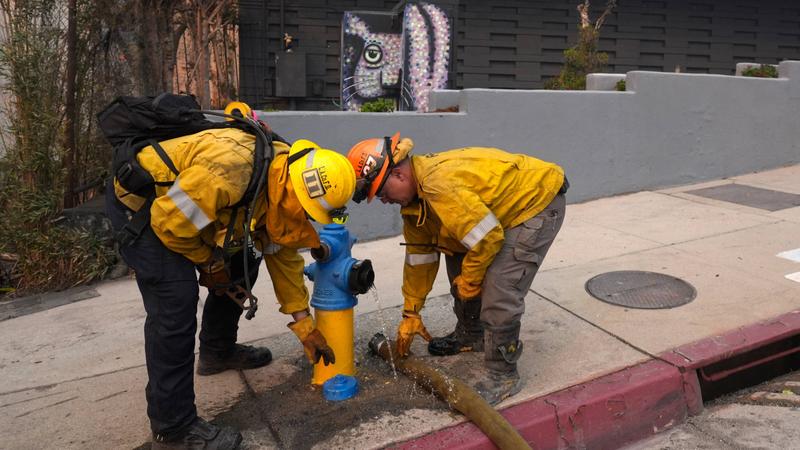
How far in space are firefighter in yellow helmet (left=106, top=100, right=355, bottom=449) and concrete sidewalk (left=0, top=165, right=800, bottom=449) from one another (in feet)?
1.32

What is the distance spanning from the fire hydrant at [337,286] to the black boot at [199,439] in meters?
0.62

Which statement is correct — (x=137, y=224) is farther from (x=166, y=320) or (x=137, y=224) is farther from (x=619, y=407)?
(x=619, y=407)

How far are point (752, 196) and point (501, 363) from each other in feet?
16.3

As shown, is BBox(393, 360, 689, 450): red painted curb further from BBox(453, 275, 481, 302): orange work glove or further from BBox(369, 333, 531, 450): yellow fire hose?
BBox(453, 275, 481, 302): orange work glove

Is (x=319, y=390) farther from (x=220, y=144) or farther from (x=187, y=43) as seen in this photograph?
(x=187, y=43)

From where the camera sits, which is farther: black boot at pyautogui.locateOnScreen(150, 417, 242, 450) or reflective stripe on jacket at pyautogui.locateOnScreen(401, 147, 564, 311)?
reflective stripe on jacket at pyautogui.locateOnScreen(401, 147, 564, 311)

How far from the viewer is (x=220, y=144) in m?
2.59

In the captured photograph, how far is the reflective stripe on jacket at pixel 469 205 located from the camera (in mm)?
2990

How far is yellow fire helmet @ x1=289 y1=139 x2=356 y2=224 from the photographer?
2.58m

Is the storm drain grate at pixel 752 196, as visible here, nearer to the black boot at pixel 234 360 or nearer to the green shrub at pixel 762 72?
the green shrub at pixel 762 72

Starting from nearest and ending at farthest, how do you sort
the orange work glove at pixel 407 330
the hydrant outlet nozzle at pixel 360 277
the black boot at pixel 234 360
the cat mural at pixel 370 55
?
Answer: 1. the hydrant outlet nozzle at pixel 360 277
2. the orange work glove at pixel 407 330
3. the black boot at pixel 234 360
4. the cat mural at pixel 370 55

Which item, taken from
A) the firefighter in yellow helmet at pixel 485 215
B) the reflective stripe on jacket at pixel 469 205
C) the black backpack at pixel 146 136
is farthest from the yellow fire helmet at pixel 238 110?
the reflective stripe on jacket at pixel 469 205

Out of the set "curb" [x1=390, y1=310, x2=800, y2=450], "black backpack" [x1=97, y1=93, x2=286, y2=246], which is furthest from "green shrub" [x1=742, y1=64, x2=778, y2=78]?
"black backpack" [x1=97, y1=93, x2=286, y2=246]

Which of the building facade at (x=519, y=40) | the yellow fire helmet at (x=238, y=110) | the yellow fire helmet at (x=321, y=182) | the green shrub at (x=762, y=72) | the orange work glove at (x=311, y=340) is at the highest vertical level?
the building facade at (x=519, y=40)
